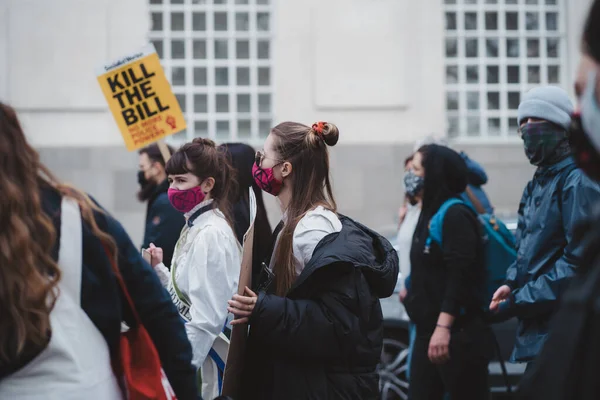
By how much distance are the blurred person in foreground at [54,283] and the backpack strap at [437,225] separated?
3006 millimetres

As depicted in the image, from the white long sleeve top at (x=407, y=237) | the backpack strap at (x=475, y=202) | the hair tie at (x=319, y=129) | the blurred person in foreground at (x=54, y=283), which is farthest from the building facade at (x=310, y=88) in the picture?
the blurred person in foreground at (x=54, y=283)

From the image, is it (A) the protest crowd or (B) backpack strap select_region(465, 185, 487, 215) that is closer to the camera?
(A) the protest crowd

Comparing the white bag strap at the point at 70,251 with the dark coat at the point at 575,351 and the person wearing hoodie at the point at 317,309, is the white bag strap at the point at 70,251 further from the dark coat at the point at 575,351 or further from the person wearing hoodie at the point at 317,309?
the dark coat at the point at 575,351

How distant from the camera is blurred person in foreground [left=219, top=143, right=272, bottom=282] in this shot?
4414mm

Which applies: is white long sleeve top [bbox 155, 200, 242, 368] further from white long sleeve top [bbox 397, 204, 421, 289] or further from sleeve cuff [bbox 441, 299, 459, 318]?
white long sleeve top [bbox 397, 204, 421, 289]

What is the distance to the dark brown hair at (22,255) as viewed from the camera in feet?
7.59

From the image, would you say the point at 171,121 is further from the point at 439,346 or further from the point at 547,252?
the point at 547,252

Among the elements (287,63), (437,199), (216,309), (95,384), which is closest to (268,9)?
(287,63)

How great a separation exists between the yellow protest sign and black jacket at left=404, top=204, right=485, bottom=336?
1.95 m

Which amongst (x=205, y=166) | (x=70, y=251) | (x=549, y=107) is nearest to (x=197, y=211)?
(x=205, y=166)

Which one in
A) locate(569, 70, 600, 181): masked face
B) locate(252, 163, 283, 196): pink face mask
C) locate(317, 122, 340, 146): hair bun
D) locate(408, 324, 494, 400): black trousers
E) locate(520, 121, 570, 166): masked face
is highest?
locate(569, 70, 600, 181): masked face

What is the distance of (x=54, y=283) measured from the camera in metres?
2.35

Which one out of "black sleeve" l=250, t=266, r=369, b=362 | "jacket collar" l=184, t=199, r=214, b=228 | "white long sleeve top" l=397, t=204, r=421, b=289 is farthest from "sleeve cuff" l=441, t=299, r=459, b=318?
"black sleeve" l=250, t=266, r=369, b=362

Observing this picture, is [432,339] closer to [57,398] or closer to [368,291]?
[368,291]
